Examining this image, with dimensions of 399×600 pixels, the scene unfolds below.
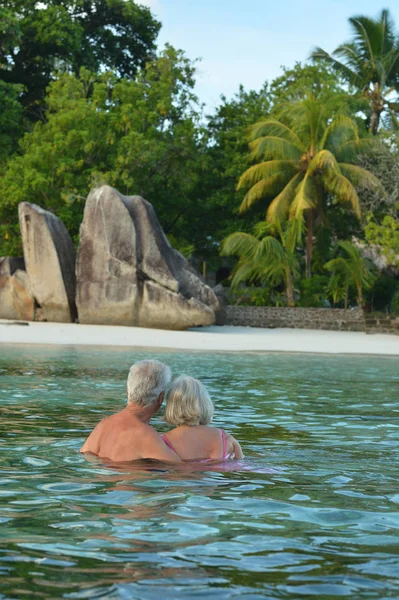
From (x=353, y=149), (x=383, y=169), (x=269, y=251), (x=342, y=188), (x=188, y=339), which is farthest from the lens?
(x=353, y=149)

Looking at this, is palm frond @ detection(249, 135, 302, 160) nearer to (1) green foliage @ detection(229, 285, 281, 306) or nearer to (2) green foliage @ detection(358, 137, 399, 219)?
(2) green foliage @ detection(358, 137, 399, 219)

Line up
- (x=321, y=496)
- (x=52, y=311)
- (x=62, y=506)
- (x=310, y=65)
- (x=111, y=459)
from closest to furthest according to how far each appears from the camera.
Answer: (x=62, y=506) < (x=321, y=496) < (x=111, y=459) < (x=52, y=311) < (x=310, y=65)

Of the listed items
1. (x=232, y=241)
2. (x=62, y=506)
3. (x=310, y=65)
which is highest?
(x=310, y=65)

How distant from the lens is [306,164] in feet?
110

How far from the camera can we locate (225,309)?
3197 cm

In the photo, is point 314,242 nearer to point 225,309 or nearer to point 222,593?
point 225,309

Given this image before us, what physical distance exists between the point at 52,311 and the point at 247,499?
878 inches

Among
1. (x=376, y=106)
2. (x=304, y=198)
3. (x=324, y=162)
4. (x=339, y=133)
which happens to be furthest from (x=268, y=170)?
(x=376, y=106)

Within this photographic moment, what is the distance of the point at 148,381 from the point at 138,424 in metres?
0.34

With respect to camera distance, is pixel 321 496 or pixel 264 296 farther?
pixel 264 296

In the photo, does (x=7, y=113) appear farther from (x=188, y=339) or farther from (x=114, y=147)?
(x=188, y=339)

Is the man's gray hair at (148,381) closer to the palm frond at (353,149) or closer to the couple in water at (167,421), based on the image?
the couple in water at (167,421)

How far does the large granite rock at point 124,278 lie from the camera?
87.0 ft

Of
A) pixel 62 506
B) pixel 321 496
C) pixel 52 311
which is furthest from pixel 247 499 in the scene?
pixel 52 311
